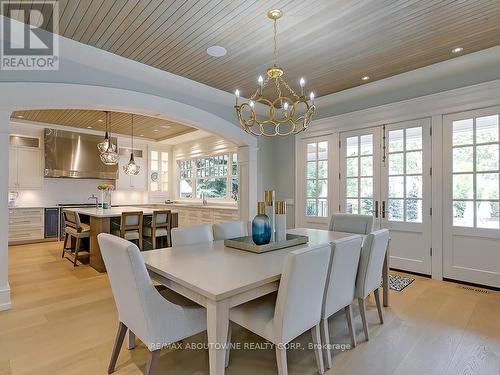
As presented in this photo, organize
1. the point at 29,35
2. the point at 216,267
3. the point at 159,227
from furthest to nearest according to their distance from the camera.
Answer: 1. the point at 159,227
2. the point at 29,35
3. the point at 216,267

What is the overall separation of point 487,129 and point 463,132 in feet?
0.76

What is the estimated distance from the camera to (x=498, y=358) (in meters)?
1.96

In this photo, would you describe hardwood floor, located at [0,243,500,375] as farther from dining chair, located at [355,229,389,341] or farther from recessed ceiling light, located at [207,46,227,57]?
recessed ceiling light, located at [207,46,227,57]

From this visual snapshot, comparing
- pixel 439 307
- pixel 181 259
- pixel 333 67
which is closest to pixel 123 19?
pixel 181 259

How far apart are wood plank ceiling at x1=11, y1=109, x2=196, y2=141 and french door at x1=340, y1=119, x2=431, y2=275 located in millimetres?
3974

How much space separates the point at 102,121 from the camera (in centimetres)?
595

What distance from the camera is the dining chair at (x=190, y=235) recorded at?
96.9 inches

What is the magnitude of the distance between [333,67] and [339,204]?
2.18m

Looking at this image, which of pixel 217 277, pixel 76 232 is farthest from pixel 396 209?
pixel 76 232

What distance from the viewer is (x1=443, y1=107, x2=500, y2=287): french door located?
326 cm

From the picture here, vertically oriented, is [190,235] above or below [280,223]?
below

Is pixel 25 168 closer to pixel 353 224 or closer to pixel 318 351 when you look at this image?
pixel 353 224

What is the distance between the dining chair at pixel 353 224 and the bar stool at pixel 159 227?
2.83 m

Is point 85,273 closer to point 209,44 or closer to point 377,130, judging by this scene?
point 209,44
